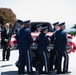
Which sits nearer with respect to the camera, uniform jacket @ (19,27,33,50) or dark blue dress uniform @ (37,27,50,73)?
uniform jacket @ (19,27,33,50)

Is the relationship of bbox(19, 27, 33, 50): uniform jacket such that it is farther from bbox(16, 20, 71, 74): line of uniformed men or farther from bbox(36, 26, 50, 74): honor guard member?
bbox(36, 26, 50, 74): honor guard member

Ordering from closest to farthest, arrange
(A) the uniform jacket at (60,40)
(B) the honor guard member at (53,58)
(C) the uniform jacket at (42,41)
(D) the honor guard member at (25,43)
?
(D) the honor guard member at (25,43) → (C) the uniform jacket at (42,41) → (A) the uniform jacket at (60,40) → (B) the honor guard member at (53,58)

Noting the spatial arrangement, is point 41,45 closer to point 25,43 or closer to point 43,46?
point 43,46

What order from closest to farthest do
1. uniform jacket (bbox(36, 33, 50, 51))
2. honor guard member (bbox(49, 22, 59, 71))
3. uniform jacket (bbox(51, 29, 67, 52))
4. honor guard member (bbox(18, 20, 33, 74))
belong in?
honor guard member (bbox(18, 20, 33, 74))
uniform jacket (bbox(36, 33, 50, 51))
uniform jacket (bbox(51, 29, 67, 52))
honor guard member (bbox(49, 22, 59, 71))

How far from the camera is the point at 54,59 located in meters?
11.9

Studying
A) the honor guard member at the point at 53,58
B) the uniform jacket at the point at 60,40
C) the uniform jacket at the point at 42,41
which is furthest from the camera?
the honor guard member at the point at 53,58

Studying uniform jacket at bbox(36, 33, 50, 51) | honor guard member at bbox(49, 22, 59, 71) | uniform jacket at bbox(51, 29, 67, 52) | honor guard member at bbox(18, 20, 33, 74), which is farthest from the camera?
honor guard member at bbox(49, 22, 59, 71)

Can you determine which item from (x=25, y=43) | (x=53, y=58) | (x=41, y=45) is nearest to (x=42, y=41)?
(x=41, y=45)

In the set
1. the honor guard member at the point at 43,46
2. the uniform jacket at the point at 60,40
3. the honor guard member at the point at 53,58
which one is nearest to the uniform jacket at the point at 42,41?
the honor guard member at the point at 43,46

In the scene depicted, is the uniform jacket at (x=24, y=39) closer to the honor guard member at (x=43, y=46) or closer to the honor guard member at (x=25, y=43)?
the honor guard member at (x=25, y=43)

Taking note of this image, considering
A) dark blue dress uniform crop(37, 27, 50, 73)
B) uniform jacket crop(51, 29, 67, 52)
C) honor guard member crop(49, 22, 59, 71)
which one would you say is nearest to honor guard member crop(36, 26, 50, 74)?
dark blue dress uniform crop(37, 27, 50, 73)

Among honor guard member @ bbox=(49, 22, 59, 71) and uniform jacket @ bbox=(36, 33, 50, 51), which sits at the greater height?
uniform jacket @ bbox=(36, 33, 50, 51)

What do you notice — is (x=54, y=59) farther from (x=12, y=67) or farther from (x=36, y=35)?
(x=12, y=67)

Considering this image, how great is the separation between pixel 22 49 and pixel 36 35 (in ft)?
2.95
